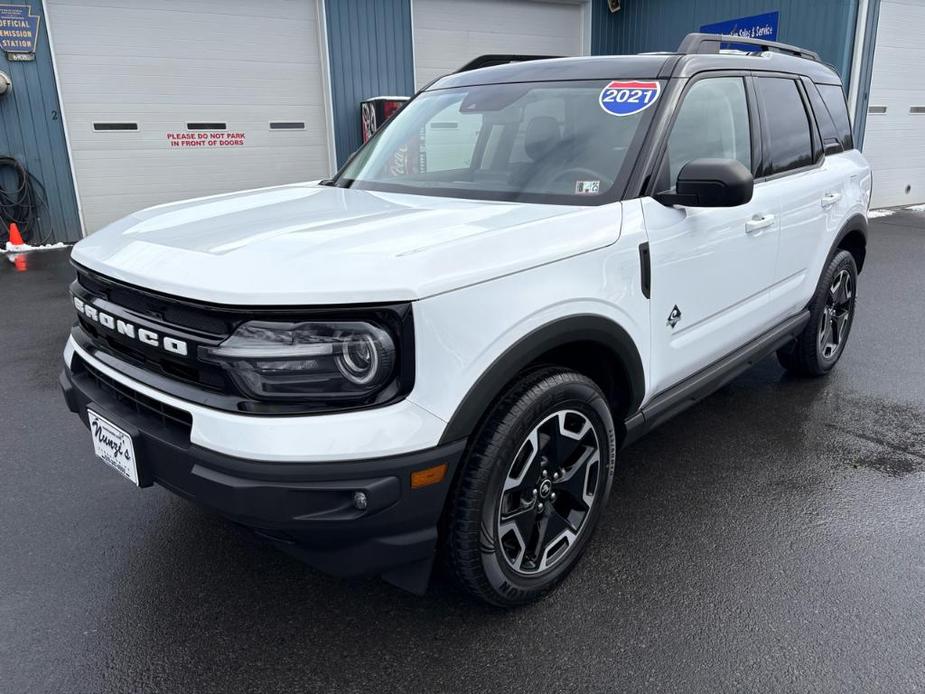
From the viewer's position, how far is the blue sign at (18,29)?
9.08 meters

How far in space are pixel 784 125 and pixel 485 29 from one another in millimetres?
9627

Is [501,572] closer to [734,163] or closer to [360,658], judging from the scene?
[360,658]

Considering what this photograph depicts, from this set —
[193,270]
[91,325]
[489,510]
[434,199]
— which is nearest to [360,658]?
[489,510]

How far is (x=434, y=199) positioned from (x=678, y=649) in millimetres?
1757

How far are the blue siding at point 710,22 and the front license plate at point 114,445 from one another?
435 inches

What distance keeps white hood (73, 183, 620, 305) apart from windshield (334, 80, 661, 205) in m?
0.21

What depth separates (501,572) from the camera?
2.21m

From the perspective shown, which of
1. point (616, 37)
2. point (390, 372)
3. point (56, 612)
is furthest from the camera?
point (616, 37)

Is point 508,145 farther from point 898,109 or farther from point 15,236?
Result: point 898,109

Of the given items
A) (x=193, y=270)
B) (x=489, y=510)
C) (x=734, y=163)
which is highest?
(x=734, y=163)

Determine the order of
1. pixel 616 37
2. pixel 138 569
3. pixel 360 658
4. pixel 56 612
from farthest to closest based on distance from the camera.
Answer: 1. pixel 616 37
2. pixel 138 569
3. pixel 56 612
4. pixel 360 658

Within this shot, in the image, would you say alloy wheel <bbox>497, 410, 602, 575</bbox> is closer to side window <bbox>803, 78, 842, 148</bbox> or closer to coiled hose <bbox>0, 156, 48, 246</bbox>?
side window <bbox>803, 78, 842, 148</bbox>

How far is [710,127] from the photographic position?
9.82 ft

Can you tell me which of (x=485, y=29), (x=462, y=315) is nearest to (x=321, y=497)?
(x=462, y=315)
